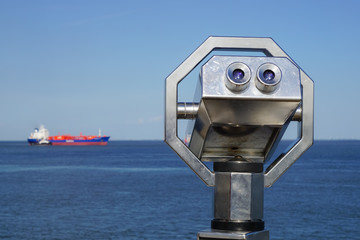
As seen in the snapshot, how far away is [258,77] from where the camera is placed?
1581 mm

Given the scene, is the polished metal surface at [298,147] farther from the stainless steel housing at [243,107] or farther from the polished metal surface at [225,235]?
the polished metal surface at [225,235]

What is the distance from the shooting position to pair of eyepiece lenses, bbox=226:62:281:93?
157 centimetres

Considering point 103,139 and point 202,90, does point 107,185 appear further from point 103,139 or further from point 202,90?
point 103,139

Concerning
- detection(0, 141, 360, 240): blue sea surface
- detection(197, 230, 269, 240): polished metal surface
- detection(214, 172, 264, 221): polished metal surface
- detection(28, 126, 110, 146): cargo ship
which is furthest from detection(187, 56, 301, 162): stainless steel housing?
detection(28, 126, 110, 146): cargo ship

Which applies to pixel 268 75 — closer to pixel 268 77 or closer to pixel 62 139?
pixel 268 77

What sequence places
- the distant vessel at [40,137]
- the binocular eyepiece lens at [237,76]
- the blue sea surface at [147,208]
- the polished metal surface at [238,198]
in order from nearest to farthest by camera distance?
the binocular eyepiece lens at [237,76], the polished metal surface at [238,198], the blue sea surface at [147,208], the distant vessel at [40,137]

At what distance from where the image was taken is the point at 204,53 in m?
1.83

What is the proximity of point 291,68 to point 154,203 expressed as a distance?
3863 centimetres

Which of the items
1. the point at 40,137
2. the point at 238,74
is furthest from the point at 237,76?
the point at 40,137

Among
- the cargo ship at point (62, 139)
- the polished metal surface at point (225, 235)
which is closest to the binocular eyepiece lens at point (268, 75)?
the polished metal surface at point (225, 235)

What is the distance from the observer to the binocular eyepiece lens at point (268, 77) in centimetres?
158

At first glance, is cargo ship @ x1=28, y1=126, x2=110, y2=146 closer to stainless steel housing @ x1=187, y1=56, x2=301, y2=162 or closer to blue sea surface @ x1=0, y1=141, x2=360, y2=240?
blue sea surface @ x1=0, y1=141, x2=360, y2=240

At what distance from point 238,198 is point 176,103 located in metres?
0.31

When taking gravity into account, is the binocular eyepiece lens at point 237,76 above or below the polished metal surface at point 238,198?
above
